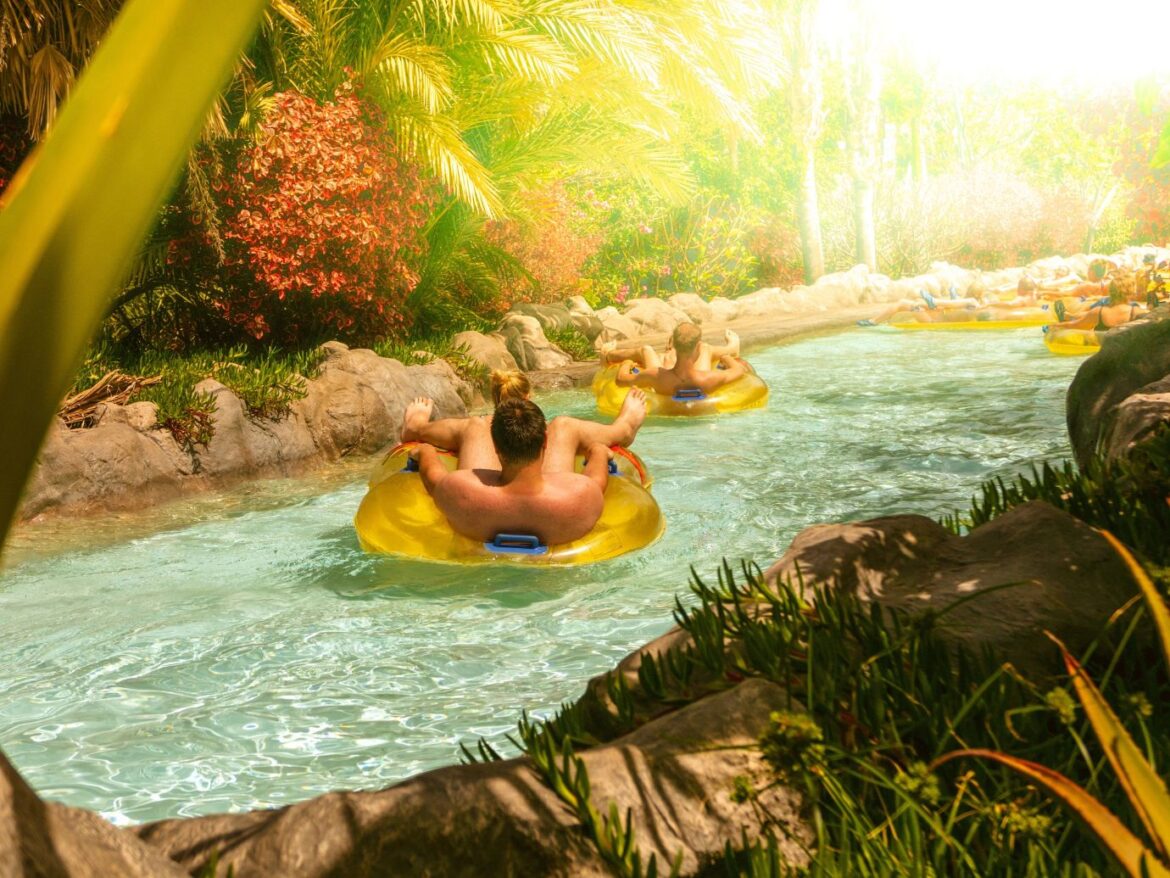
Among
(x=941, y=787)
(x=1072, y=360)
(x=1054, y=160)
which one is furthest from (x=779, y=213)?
(x=941, y=787)

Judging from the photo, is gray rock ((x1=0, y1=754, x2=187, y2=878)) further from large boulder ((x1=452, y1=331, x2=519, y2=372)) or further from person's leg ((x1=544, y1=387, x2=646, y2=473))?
large boulder ((x1=452, y1=331, x2=519, y2=372))

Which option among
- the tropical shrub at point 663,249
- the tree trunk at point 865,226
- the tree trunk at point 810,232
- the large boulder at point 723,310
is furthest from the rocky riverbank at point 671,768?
the tree trunk at point 865,226

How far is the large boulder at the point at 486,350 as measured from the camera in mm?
14547

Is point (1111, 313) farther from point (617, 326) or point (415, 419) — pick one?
point (415, 419)

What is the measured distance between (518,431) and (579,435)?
992 millimetres

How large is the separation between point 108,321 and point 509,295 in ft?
23.1

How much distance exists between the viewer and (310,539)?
819cm

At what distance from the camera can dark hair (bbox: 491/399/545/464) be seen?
6.49 meters

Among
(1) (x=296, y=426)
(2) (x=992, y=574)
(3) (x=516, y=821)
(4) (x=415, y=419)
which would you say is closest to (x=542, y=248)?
(1) (x=296, y=426)

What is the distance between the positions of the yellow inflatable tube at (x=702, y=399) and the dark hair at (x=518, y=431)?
5.47m

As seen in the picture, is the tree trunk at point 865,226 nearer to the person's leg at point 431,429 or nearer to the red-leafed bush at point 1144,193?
the red-leafed bush at point 1144,193

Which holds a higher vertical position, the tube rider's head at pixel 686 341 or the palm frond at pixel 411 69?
the palm frond at pixel 411 69

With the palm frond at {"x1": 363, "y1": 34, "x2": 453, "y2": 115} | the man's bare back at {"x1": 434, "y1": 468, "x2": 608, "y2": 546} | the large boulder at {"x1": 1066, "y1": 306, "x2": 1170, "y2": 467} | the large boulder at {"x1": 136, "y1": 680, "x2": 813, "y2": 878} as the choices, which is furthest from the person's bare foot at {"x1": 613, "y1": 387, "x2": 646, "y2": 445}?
the palm frond at {"x1": 363, "y1": 34, "x2": 453, "y2": 115}

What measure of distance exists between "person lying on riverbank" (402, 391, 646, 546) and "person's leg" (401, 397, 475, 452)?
44cm
